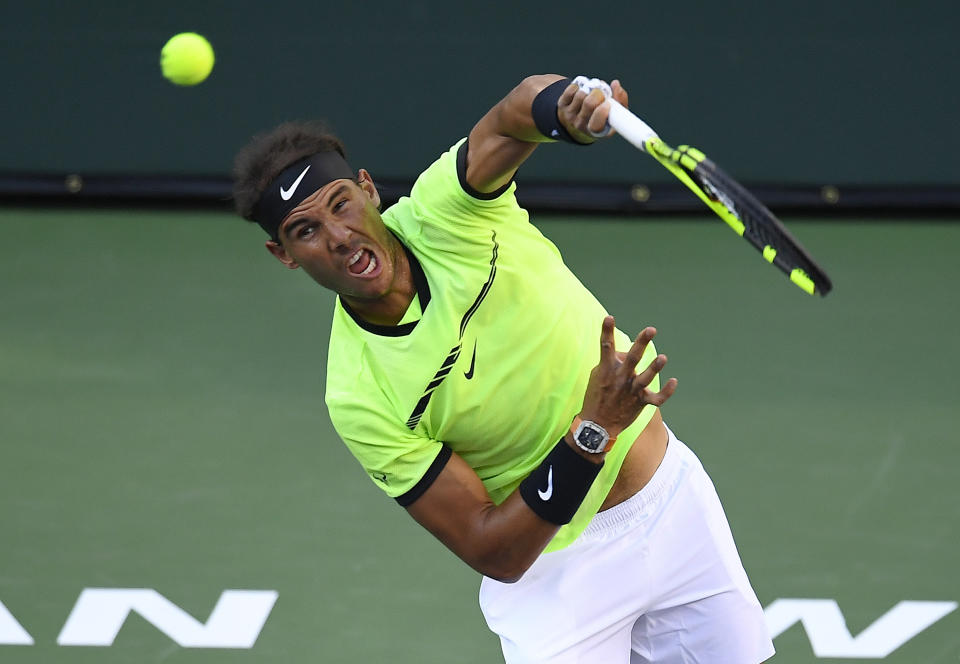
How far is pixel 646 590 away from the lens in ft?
12.3

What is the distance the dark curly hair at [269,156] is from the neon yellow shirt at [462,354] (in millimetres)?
257

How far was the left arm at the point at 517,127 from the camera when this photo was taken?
3053 mm

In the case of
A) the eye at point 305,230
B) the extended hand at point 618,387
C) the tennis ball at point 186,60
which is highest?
the tennis ball at point 186,60

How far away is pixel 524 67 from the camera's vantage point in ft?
25.7

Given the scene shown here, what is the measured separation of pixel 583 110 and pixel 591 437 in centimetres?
73

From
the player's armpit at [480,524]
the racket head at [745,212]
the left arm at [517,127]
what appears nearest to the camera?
the racket head at [745,212]

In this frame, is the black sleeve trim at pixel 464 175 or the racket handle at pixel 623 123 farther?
the black sleeve trim at pixel 464 175

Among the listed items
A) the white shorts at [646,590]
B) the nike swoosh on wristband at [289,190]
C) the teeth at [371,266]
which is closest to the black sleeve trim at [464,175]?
the teeth at [371,266]

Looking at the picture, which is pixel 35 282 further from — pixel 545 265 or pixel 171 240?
pixel 545 265

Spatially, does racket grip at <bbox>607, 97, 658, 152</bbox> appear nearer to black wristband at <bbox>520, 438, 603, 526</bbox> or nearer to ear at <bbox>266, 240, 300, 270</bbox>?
black wristband at <bbox>520, 438, 603, 526</bbox>

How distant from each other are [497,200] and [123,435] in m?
3.10

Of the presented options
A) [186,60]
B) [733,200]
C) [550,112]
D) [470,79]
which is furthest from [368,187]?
[470,79]

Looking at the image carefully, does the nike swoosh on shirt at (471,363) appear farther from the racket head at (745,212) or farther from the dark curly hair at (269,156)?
the racket head at (745,212)

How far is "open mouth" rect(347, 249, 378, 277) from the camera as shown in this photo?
3438 millimetres
